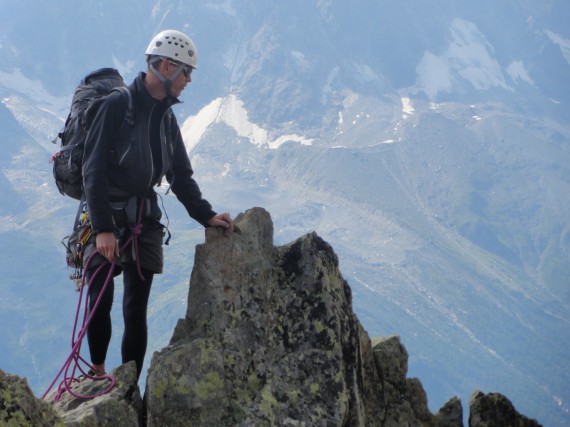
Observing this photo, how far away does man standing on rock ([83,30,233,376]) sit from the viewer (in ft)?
35.0

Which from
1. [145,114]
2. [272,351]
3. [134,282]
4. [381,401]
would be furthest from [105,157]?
[381,401]

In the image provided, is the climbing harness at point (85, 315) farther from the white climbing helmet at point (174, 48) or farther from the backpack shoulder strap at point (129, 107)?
the white climbing helmet at point (174, 48)

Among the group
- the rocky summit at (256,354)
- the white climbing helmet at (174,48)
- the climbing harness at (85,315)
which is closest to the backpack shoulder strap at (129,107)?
the white climbing helmet at (174,48)

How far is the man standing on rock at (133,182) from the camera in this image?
420 inches

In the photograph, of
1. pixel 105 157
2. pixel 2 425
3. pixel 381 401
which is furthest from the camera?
pixel 381 401

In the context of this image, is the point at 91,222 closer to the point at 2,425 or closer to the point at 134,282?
the point at 134,282

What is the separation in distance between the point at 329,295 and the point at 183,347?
103 inches

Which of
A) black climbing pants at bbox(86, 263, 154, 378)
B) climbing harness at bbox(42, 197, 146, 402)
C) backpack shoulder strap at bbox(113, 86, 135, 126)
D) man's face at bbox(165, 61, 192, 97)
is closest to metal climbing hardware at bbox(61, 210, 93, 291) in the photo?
climbing harness at bbox(42, 197, 146, 402)

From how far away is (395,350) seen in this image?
14.3 meters

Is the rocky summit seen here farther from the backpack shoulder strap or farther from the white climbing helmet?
the white climbing helmet

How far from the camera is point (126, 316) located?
11352mm

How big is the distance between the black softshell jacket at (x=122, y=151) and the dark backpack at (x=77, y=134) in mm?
143

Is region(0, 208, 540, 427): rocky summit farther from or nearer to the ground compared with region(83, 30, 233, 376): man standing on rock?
nearer to the ground

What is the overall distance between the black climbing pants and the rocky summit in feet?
1.70
